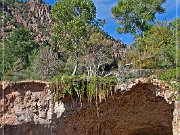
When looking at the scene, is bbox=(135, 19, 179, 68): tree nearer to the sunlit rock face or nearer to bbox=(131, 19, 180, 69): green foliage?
bbox=(131, 19, 180, 69): green foliage

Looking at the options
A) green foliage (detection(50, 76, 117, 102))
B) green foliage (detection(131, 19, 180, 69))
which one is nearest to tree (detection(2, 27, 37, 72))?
green foliage (detection(131, 19, 180, 69))

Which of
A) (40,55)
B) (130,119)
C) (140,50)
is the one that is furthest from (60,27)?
(130,119)

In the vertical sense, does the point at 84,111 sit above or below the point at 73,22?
below

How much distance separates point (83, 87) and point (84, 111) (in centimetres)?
114

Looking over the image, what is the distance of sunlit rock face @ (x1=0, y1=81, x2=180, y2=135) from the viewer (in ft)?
44.5

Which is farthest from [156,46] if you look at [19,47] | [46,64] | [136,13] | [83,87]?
[19,47]

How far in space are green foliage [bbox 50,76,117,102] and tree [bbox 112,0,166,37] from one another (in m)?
11.1

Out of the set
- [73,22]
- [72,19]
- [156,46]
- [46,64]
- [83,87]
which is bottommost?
[83,87]

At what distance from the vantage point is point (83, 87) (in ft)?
46.5

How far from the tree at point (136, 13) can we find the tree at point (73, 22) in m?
1.87

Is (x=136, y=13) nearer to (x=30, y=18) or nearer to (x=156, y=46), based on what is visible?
(x=156, y=46)

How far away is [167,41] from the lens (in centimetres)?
2292

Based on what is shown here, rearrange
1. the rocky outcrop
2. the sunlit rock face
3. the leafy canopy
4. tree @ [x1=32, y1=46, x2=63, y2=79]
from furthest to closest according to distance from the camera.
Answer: the rocky outcrop, the leafy canopy, tree @ [x1=32, y1=46, x2=63, y2=79], the sunlit rock face

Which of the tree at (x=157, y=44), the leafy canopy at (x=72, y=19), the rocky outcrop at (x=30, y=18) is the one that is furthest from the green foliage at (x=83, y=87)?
the rocky outcrop at (x=30, y=18)
